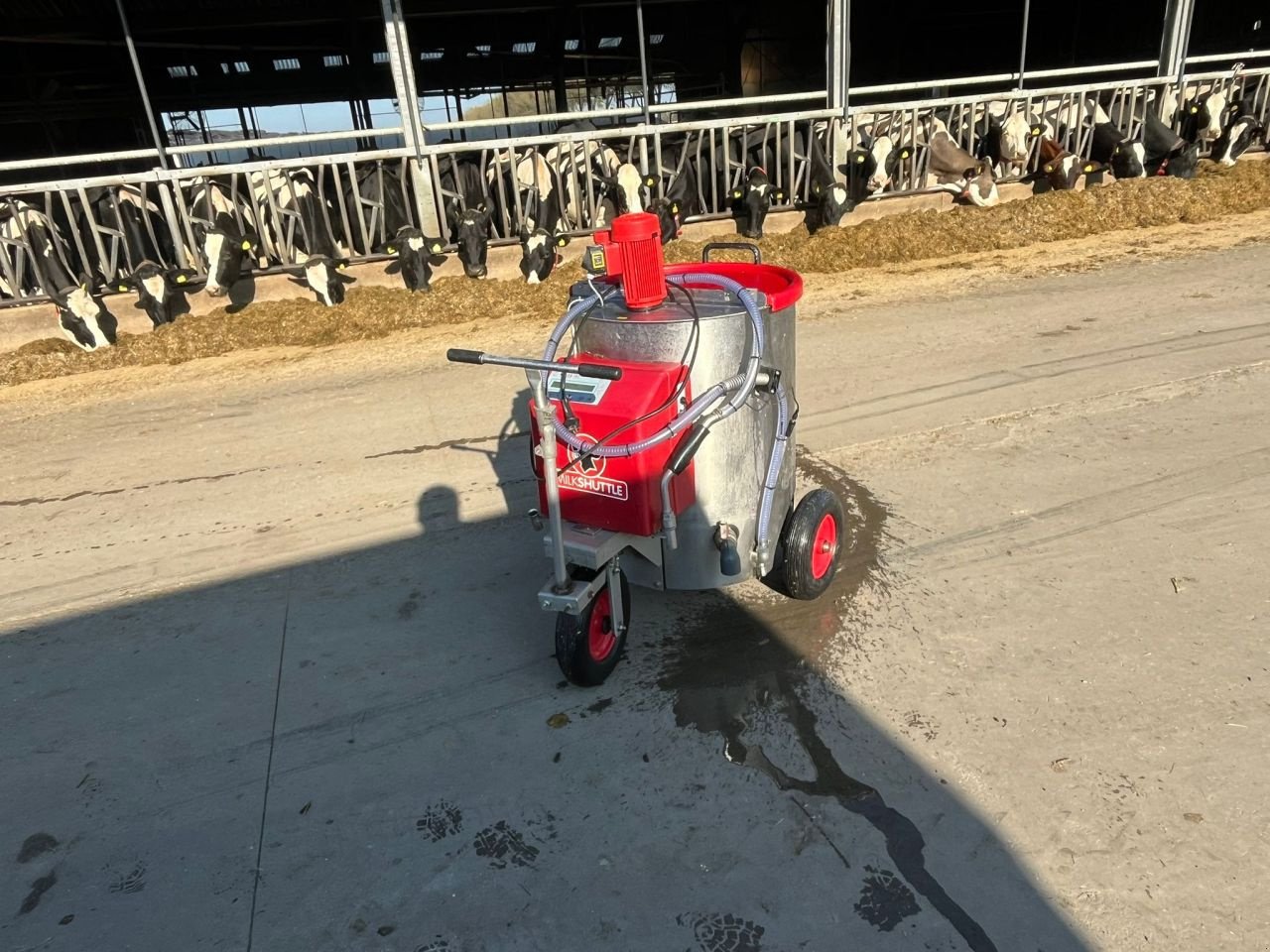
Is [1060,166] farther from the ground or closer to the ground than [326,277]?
farther from the ground

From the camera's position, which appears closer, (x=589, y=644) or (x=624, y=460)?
(x=624, y=460)

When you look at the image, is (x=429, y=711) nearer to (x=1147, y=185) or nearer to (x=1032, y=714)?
(x=1032, y=714)

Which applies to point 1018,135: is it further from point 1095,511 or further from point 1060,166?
point 1095,511

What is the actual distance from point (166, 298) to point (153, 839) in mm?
6698

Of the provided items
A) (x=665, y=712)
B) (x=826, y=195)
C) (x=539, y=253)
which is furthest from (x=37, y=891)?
(x=826, y=195)

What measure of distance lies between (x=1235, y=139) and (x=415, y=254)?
10510 mm

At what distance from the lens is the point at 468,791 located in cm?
247

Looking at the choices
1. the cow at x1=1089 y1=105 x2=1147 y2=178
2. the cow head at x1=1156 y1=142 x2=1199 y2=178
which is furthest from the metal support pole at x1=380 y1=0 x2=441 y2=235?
the cow head at x1=1156 y1=142 x2=1199 y2=178

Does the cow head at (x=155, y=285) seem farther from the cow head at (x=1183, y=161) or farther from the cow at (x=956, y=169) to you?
the cow head at (x=1183, y=161)

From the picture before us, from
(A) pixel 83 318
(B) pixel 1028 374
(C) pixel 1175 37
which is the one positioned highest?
(C) pixel 1175 37

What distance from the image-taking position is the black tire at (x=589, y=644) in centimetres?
269

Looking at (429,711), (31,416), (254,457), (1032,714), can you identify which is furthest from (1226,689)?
(31,416)

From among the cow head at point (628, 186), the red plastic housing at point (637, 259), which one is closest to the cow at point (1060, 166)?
the cow head at point (628, 186)

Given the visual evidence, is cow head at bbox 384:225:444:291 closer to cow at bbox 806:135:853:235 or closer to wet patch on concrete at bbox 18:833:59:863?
cow at bbox 806:135:853:235
